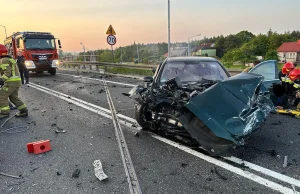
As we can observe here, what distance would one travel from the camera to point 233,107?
11.2 feet

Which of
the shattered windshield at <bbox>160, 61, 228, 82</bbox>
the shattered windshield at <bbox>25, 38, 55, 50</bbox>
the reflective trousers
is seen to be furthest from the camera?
the shattered windshield at <bbox>25, 38, 55, 50</bbox>

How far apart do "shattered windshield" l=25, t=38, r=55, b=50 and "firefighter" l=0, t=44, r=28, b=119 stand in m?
10.8

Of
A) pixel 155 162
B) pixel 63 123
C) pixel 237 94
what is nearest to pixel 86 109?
pixel 63 123

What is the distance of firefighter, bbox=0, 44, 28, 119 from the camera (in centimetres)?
621

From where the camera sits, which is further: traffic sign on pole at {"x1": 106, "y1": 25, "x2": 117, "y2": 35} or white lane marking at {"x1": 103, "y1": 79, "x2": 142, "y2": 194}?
traffic sign on pole at {"x1": 106, "y1": 25, "x2": 117, "y2": 35}

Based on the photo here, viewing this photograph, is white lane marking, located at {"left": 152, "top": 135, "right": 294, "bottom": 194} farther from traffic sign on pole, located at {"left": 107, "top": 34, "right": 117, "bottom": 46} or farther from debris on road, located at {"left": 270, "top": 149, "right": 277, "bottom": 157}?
traffic sign on pole, located at {"left": 107, "top": 34, "right": 117, "bottom": 46}

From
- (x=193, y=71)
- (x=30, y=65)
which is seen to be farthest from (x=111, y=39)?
(x=193, y=71)

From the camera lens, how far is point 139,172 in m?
3.30

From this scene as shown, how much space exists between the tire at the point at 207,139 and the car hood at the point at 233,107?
7.2 inches

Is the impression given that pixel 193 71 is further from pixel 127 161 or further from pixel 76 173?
pixel 76 173

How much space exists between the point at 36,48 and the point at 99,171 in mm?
15346

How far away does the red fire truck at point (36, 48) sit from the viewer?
52.5ft

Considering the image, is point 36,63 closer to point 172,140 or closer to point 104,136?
point 104,136

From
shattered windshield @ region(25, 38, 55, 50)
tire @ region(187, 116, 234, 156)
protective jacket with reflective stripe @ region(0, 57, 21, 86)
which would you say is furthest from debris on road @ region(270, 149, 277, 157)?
shattered windshield @ region(25, 38, 55, 50)
